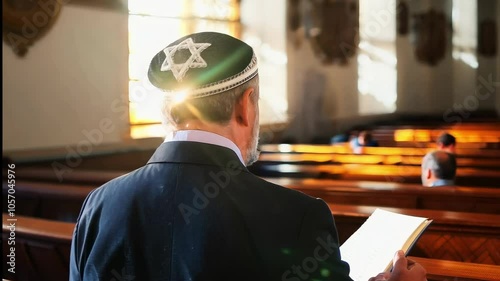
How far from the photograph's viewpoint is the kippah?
4.22 feet

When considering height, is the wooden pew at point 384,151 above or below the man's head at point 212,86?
below

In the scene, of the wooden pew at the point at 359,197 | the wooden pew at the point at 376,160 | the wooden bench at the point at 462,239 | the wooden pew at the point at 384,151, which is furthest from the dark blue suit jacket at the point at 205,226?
the wooden pew at the point at 384,151

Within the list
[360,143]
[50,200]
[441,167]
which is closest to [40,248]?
[50,200]

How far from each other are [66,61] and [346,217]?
432cm

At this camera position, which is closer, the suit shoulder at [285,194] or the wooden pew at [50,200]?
the suit shoulder at [285,194]

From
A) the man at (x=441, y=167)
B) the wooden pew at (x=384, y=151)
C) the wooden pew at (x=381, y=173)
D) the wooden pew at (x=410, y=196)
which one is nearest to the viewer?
the wooden pew at (x=410, y=196)

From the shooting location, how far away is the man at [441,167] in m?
4.24

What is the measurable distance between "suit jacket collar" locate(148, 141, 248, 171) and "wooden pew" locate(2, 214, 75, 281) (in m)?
1.68

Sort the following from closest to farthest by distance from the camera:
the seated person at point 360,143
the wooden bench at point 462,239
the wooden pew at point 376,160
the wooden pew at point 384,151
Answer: the wooden bench at point 462,239, the wooden pew at point 376,160, the wooden pew at point 384,151, the seated person at point 360,143

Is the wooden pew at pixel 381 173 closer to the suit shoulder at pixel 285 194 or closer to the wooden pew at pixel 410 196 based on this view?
the wooden pew at pixel 410 196

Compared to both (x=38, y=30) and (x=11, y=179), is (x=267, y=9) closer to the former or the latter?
(x=38, y=30)

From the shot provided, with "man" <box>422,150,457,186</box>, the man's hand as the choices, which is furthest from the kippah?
"man" <box>422,150,457,186</box>

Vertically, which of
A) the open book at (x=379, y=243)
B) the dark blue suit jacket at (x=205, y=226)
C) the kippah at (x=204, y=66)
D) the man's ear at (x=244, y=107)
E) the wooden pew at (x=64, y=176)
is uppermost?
the kippah at (x=204, y=66)

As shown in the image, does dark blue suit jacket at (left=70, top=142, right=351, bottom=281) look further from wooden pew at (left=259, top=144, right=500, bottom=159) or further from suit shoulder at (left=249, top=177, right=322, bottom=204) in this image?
wooden pew at (left=259, top=144, right=500, bottom=159)
